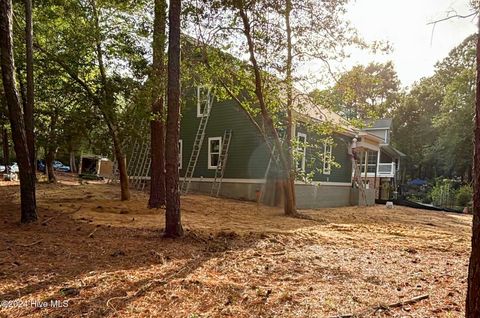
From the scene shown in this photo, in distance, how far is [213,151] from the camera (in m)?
15.8

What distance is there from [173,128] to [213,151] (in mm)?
10131

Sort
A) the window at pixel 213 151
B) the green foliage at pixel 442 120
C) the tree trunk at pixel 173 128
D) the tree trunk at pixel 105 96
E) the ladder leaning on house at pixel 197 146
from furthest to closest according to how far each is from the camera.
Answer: the green foliage at pixel 442 120 → the ladder leaning on house at pixel 197 146 → the window at pixel 213 151 → the tree trunk at pixel 105 96 → the tree trunk at pixel 173 128

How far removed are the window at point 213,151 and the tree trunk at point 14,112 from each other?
9.72 m

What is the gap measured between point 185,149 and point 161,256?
42.1 feet

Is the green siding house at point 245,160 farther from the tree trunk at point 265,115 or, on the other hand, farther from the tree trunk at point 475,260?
the tree trunk at point 475,260

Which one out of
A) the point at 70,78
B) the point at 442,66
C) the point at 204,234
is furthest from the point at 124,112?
the point at 442,66

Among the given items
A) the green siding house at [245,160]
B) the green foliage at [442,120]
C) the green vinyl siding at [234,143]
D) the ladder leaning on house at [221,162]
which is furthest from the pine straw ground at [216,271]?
the green foliage at [442,120]

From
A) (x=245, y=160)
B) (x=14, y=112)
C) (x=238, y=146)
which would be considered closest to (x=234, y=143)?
(x=238, y=146)

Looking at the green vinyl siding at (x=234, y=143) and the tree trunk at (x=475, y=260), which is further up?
the green vinyl siding at (x=234, y=143)

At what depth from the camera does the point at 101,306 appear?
281cm

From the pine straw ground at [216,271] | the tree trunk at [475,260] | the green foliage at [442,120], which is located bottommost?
the pine straw ground at [216,271]

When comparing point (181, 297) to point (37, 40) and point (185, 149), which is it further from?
point (185, 149)

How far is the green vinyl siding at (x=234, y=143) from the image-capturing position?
13.9 meters

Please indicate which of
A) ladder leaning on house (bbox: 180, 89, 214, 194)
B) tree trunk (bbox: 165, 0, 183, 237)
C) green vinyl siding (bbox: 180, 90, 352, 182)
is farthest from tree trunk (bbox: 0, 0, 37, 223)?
ladder leaning on house (bbox: 180, 89, 214, 194)
